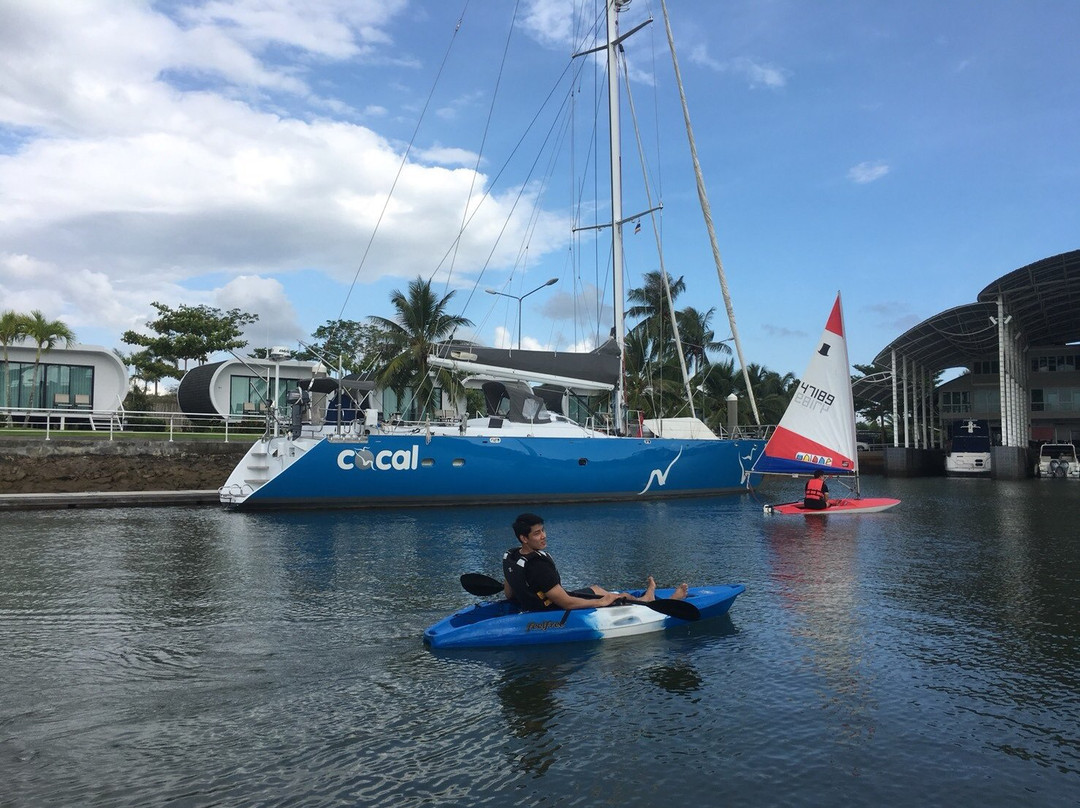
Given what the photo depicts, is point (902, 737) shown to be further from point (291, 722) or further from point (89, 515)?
point (89, 515)

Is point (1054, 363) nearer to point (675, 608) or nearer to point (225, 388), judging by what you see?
point (225, 388)

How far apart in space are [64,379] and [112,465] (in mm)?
13910

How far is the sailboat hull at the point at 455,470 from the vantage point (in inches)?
890

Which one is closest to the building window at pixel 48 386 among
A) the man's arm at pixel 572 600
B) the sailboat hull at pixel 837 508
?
the sailboat hull at pixel 837 508

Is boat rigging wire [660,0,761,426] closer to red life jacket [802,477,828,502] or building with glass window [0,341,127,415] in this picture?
red life jacket [802,477,828,502]

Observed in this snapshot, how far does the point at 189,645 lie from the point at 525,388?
17736 mm

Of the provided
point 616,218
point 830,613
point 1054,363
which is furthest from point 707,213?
point 1054,363

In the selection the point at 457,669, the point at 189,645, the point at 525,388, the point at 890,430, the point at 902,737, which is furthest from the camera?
the point at 890,430

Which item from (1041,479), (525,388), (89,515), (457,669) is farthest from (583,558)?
(1041,479)

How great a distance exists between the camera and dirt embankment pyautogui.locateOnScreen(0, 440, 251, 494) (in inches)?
1005

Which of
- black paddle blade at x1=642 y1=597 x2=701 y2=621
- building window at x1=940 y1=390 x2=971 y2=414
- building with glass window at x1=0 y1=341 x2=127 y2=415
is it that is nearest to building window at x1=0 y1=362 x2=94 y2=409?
building with glass window at x1=0 y1=341 x2=127 y2=415

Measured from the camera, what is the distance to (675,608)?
927 cm

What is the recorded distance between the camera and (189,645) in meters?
8.80

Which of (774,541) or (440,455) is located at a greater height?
(440,455)
